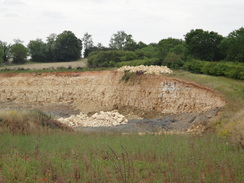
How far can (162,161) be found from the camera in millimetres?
10797

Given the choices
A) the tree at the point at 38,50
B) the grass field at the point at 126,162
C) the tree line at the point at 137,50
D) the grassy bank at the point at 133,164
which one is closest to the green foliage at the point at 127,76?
the tree line at the point at 137,50

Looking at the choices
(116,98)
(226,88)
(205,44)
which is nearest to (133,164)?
(226,88)

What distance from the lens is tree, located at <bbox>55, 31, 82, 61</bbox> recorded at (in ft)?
331

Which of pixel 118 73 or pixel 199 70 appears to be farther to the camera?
pixel 118 73

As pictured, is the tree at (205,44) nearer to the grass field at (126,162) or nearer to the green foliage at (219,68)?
the green foliage at (219,68)

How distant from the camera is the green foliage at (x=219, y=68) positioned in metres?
37.3

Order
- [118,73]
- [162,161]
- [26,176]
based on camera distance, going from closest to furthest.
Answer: [26,176] → [162,161] → [118,73]

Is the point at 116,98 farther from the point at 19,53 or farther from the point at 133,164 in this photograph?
the point at 19,53

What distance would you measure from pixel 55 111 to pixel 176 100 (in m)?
18.6

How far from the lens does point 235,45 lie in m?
45.2

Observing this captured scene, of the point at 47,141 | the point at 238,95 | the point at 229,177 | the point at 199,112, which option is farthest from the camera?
the point at 199,112

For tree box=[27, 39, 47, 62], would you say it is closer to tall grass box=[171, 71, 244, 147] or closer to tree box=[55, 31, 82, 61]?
tree box=[55, 31, 82, 61]

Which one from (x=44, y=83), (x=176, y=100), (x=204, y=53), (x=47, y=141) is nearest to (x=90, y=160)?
(x=47, y=141)

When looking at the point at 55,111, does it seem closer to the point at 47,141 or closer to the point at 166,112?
the point at 166,112
